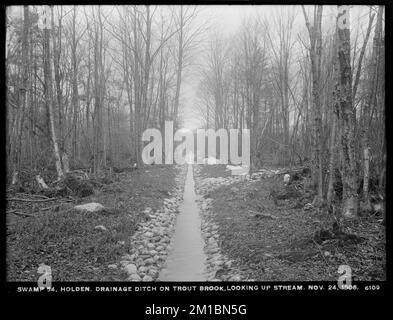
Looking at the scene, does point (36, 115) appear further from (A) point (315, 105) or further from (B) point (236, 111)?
(A) point (315, 105)

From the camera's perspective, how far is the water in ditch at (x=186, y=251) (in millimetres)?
3849

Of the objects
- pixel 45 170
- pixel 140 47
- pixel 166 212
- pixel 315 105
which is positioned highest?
pixel 140 47

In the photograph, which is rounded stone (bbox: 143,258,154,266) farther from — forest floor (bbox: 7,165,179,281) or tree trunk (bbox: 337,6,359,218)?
tree trunk (bbox: 337,6,359,218)

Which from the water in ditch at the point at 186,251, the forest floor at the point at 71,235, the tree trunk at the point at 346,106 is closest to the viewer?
the forest floor at the point at 71,235

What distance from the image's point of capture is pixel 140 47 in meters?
12.0

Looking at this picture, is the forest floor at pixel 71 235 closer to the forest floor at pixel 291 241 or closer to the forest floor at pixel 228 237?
the forest floor at pixel 228 237

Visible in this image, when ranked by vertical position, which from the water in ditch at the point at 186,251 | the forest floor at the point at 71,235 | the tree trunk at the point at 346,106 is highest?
the tree trunk at the point at 346,106

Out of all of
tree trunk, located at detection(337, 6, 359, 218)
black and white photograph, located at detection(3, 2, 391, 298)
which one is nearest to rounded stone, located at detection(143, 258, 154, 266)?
black and white photograph, located at detection(3, 2, 391, 298)

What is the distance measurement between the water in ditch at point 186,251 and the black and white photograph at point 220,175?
39 millimetres

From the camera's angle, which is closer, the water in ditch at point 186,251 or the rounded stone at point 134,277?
the rounded stone at point 134,277

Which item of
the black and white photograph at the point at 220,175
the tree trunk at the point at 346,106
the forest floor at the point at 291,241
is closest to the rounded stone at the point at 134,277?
the black and white photograph at the point at 220,175
